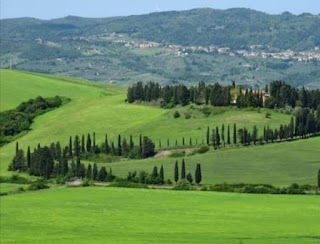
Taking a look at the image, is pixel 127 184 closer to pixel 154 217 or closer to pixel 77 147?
pixel 154 217

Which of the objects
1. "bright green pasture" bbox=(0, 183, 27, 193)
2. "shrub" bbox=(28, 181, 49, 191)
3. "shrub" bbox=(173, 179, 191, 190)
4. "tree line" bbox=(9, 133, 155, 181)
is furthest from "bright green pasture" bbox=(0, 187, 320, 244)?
"tree line" bbox=(9, 133, 155, 181)

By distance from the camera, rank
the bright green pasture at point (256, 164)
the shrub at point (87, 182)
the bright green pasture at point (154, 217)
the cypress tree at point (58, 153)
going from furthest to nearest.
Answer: the cypress tree at point (58, 153)
the bright green pasture at point (256, 164)
the shrub at point (87, 182)
the bright green pasture at point (154, 217)

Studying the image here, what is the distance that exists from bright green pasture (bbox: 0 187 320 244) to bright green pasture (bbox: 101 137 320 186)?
15.8 metres

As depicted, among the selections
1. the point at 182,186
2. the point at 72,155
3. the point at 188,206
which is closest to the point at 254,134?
the point at 72,155

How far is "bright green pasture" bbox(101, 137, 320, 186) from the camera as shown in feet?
440

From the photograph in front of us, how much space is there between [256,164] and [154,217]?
50723 mm

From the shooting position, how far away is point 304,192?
393ft

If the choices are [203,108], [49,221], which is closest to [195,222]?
[49,221]

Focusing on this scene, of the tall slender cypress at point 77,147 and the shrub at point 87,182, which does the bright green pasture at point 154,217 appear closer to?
the shrub at point 87,182

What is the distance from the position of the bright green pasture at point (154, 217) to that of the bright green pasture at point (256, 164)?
15848 millimetres

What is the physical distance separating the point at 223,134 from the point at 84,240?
91.9 meters

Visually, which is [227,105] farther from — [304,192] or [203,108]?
[304,192]

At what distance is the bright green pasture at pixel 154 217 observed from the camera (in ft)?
267

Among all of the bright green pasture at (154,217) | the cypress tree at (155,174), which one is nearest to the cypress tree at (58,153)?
the cypress tree at (155,174)
